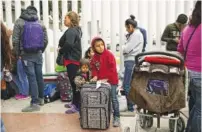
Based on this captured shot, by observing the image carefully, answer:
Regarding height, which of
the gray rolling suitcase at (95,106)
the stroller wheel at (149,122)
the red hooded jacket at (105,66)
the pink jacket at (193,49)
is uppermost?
the pink jacket at (193,49)

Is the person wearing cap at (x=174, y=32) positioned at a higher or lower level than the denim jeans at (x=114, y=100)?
higher

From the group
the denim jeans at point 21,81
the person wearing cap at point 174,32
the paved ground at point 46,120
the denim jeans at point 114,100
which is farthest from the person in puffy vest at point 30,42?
the person wearing cap at point 174,32

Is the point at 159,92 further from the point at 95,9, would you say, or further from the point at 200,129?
the point at 95,9

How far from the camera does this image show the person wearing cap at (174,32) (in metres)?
6.66

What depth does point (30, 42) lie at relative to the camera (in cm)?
598

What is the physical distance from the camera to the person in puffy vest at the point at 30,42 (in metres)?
5.98

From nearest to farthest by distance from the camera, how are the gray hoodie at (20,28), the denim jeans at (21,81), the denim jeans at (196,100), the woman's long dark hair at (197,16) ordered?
the woman's long dark hair at (197,16) < the denim jeans at (196,100) < the gray hoodie at (20,28) < the denim jeans at (21,81)

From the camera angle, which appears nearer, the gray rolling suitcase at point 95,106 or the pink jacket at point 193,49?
the pink jacket at point 193,49

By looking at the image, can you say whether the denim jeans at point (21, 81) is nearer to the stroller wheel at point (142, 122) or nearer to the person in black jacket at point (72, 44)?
the person in black jacket at point (72, 44)

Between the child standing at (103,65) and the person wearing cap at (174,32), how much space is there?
1939mm

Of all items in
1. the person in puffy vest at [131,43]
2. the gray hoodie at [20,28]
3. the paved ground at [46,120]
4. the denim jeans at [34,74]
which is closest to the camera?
the paved ground at [46,120]

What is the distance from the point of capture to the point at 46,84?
7168 mm

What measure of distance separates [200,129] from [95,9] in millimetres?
4000

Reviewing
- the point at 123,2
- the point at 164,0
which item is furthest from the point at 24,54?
the point at 164,0
